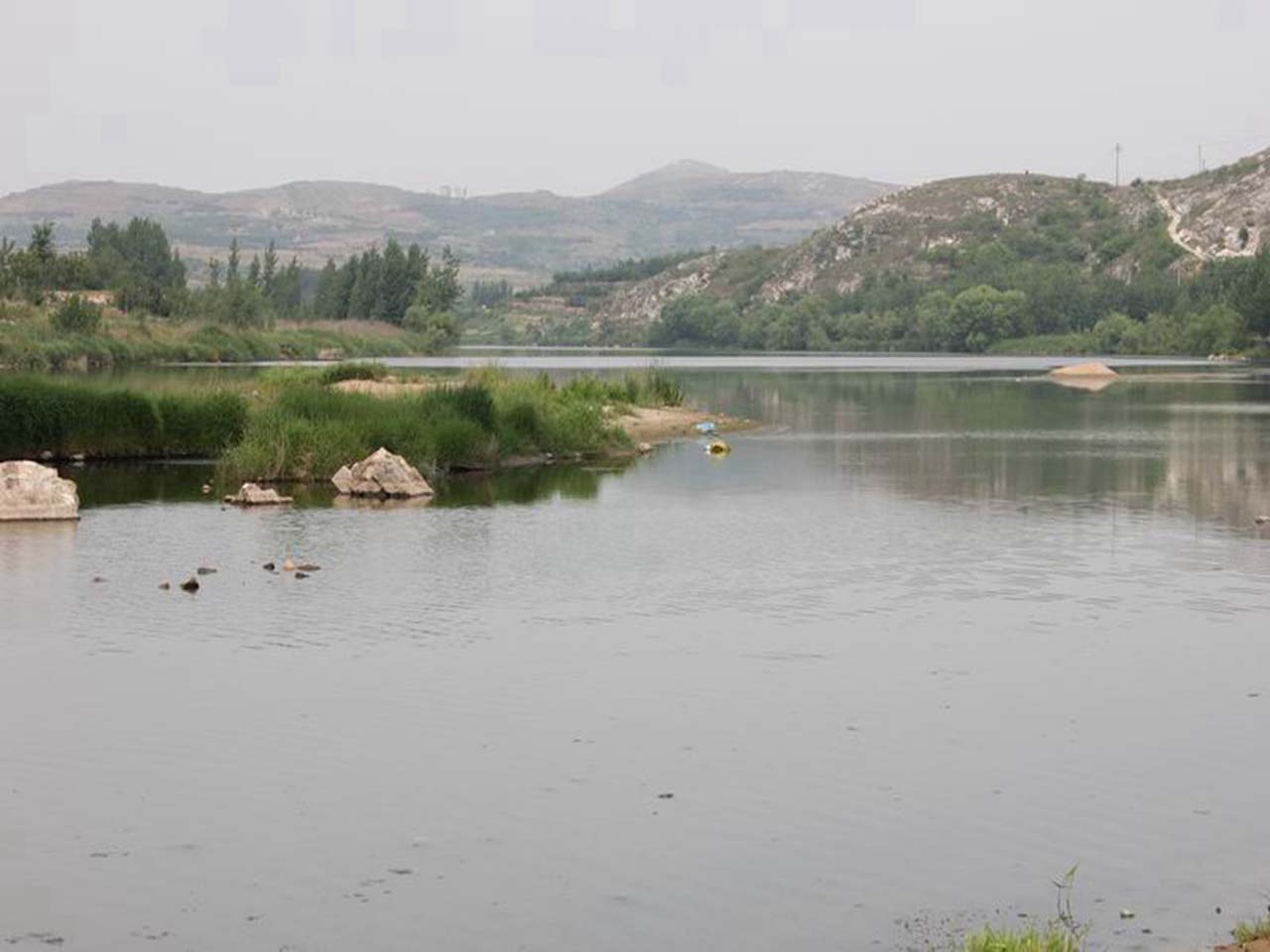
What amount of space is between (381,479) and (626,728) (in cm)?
2222

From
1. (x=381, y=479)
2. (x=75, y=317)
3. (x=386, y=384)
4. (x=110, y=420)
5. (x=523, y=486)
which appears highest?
(x=75, y=317)

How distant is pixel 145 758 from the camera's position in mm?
16875

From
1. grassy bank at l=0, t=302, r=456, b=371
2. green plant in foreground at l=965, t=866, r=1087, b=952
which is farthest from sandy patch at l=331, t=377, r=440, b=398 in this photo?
green plant in foreground at l=965, t=866, r=1087, b=952

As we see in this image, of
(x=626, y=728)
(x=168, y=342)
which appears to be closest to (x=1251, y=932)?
(x=626, y=728)

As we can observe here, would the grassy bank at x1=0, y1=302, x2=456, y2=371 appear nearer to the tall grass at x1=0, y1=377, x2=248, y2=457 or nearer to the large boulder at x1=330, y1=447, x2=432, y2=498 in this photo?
the tall grass at x1=0, y1=377, x2=248, y2=457

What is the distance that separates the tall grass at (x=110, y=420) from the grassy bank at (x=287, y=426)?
0.02m

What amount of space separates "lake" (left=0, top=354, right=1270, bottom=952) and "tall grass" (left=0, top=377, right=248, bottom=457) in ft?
26.7

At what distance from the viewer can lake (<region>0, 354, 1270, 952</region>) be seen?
42.4 feet

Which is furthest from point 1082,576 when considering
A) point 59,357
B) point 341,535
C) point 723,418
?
point 59,357

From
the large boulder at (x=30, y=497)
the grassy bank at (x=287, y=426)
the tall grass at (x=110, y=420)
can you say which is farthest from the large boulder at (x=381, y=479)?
the large boulder at (x=30, y=497)

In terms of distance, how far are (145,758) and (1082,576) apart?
16.5m

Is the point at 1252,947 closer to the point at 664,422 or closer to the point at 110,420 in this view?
the point at 110,420

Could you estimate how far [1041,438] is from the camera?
59531 millimetres

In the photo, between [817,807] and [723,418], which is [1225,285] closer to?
[723,418]
